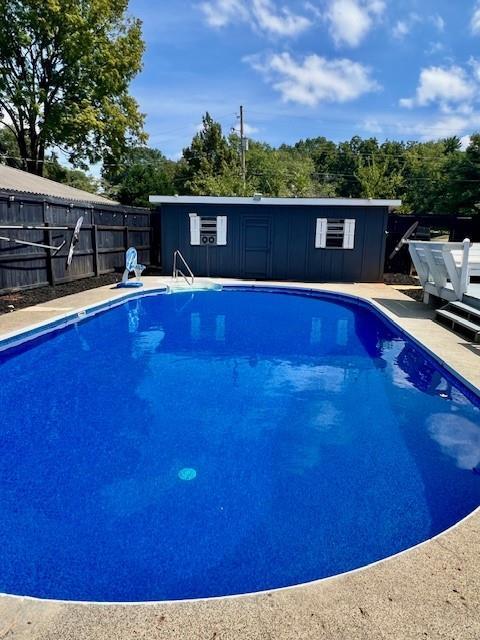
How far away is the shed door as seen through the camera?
12.9m

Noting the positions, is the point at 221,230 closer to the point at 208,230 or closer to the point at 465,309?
the point at 208,230

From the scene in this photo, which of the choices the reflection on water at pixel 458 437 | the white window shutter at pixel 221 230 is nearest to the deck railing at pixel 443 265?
the reflection on water at pixel 458 437

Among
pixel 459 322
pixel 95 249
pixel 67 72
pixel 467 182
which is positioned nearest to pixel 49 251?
pixel 95 249

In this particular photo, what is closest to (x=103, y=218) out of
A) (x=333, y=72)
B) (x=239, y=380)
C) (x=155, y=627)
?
(x=239, y=380)

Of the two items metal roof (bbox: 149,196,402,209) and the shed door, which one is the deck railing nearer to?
metal roof (bbox: 149,196,402,209)

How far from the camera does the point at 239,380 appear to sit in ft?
17.4

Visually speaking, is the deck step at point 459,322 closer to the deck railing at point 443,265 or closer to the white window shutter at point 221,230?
the deck railing at point 443,265

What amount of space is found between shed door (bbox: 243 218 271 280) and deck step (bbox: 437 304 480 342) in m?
6.37

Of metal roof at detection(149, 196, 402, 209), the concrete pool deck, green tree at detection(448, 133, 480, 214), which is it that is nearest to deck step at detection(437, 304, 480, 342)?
the concrete pool deck

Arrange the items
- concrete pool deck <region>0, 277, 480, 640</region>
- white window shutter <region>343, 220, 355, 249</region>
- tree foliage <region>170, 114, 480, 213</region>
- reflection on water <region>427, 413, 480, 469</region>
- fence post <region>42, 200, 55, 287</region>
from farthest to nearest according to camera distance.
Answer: tree foliage <region>170, 114, 480, 213</region> < white window shutter <region>343, 220, 355, 249</region> < fence post <region>42, 200, 55, 287</region> < reflection on water <region>427, 413, 480, 469</region> < concrete pool deck <region>0, 277, 480, 640</region>

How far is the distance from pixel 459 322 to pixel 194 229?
8422 millimetres

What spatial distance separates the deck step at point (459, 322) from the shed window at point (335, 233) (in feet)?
17.7

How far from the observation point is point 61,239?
32.9 ft

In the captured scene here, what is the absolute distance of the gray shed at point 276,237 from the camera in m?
12.6
